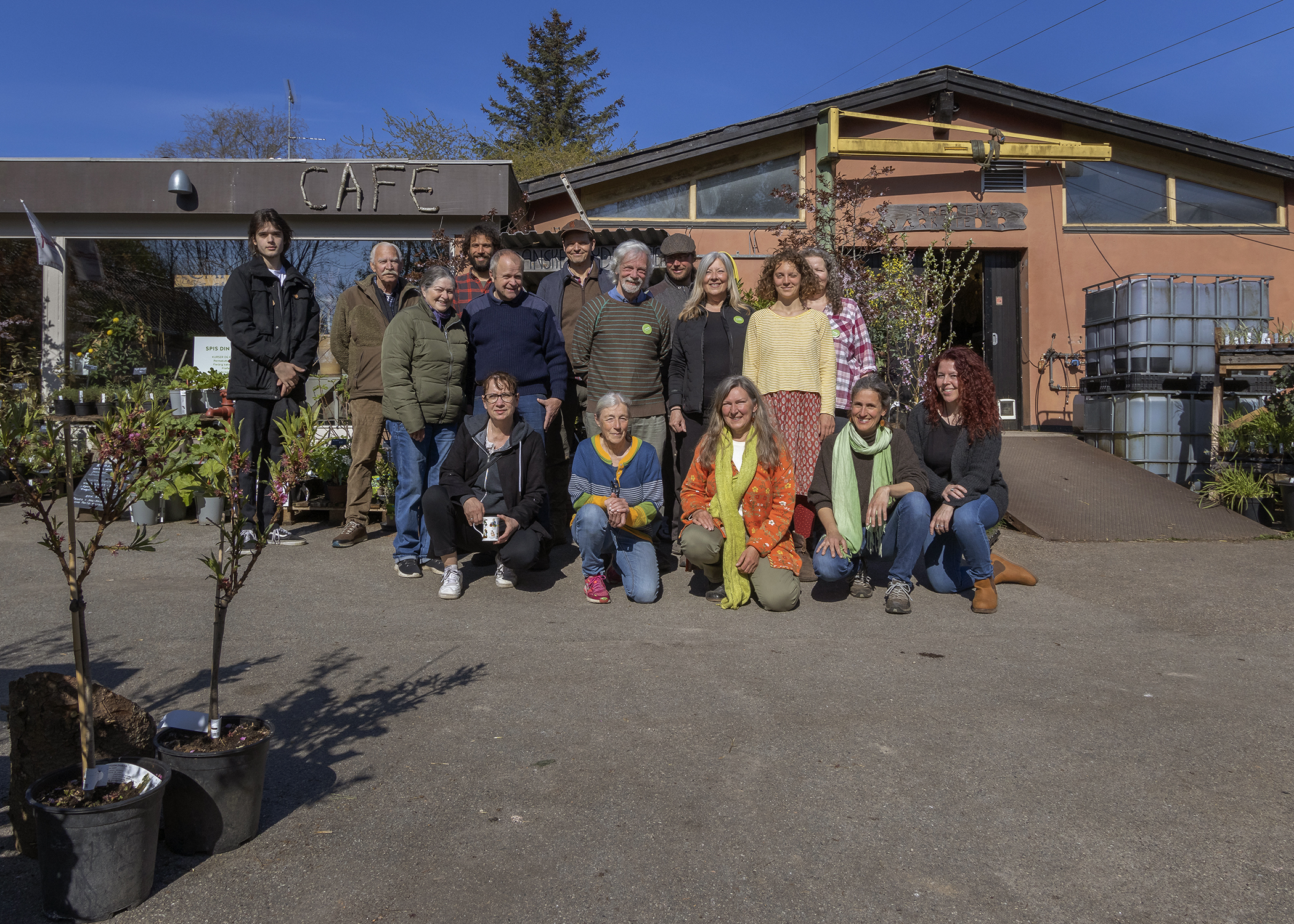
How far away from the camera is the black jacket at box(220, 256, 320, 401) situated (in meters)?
6.82

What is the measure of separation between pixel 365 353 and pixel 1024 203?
9865 mm

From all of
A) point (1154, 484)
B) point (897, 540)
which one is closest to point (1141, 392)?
point (1154, 484)

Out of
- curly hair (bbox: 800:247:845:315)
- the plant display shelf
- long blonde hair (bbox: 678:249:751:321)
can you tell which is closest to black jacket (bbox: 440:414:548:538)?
long blonde hair (bbox: 678:249:751:321)

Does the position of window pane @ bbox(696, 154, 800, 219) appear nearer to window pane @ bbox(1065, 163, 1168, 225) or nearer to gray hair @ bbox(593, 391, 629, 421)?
window pane @ bbox(1065, 163, 1168, 225)

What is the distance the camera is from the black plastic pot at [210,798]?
2.57 m

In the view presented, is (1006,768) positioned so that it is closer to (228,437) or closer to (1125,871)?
(1125,871)

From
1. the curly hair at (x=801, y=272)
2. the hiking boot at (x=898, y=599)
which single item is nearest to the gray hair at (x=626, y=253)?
the curly hair at (x=801, y=272)

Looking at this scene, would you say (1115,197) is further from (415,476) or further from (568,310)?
(415,476)

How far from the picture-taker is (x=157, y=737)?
Result: 2.69 metres

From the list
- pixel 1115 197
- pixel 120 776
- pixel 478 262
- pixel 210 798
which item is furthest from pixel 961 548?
pixel 1115 197

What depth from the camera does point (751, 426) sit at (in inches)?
226

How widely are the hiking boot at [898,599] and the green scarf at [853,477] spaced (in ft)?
1.14

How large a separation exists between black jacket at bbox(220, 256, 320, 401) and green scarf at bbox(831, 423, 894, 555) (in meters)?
3.88

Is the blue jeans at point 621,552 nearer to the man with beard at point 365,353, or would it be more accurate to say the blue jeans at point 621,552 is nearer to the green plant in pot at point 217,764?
the man with beard at point 365,353
